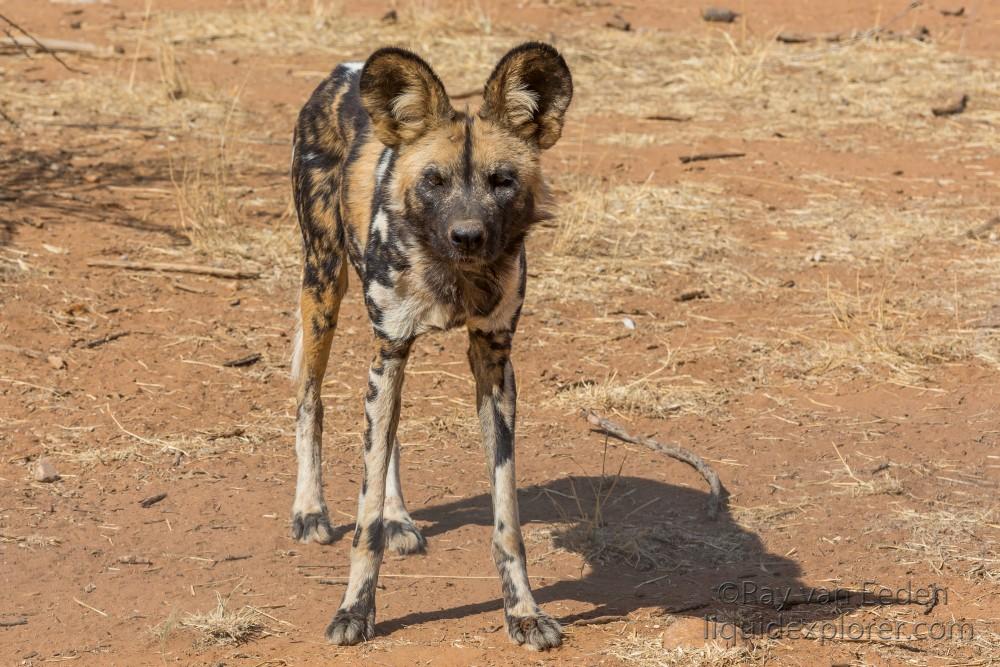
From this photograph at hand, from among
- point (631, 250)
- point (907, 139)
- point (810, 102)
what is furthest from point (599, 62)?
point (631, 250)

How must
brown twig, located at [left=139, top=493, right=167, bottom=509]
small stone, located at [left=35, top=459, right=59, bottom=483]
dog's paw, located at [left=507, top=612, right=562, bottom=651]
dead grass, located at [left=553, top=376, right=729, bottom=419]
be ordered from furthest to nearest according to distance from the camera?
1. dead grass, located at [left=553, top=376, right=729, bottom=419]
2. small stone, located at [left=35, top=459, right=59, bottom=483]
3. brown twig, located at [left=139, top=493, right=167, bottom=509]
4. dog's paw, located at [left=507, top=612, right=562, bottom=651]

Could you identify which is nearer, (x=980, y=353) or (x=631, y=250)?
(x=980, y=353)

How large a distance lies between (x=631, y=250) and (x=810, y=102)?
3794 mm

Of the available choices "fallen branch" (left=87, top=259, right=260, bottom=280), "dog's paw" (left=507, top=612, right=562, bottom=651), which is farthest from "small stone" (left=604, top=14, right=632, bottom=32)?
"dog's paw" (left=507, top=612, right=562, bottom=651)

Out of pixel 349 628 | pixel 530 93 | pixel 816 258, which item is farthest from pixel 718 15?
pixel 349 628

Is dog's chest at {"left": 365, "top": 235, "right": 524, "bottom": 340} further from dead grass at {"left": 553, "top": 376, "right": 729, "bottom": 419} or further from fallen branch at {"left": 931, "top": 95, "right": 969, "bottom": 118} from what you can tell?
fallen branch at {"left": 931, "top": 95, "right": 969, "bottom": 118}

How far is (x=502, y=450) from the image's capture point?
397 centimetres

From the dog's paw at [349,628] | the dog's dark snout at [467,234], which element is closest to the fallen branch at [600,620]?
the dog's paw at [349,628]

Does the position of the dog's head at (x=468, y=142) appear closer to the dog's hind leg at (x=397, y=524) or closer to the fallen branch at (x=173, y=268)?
the dog's hind leg at (x=397, y=524)

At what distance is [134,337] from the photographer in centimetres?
620

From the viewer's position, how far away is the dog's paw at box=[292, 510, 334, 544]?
Result: 4.62m

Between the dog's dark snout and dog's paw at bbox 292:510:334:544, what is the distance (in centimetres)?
156

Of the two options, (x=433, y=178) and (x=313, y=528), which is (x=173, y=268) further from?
(x=433, y=178)

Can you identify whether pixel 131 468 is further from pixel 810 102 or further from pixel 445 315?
pixel 810 102
